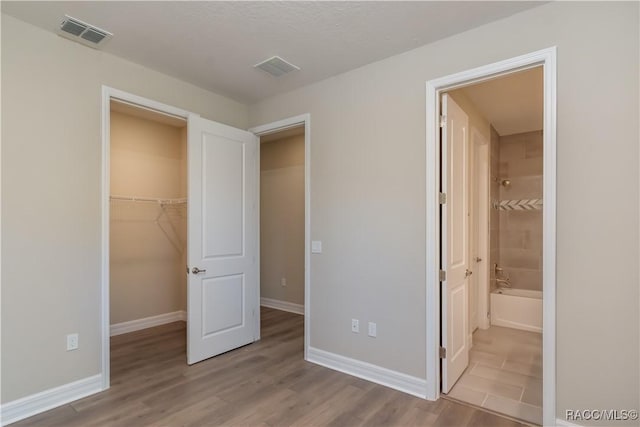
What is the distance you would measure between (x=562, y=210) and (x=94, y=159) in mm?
3370

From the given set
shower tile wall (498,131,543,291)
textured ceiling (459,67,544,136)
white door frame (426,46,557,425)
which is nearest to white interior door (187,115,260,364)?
white door frame (426,46,557,425)

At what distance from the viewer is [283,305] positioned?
211 inches

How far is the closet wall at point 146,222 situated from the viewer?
4.16 metres

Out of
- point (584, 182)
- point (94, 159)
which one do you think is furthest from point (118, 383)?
point (584, 182)

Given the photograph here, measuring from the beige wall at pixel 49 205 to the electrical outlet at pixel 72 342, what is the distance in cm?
3

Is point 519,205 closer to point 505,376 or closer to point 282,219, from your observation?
point 505,376

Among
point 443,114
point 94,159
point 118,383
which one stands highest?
point 443,114

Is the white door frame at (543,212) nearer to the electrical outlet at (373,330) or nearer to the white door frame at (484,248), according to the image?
the electrical outlet at (373,330)

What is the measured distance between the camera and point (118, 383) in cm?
282

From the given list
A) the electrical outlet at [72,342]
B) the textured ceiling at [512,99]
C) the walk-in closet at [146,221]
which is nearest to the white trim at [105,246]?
the electrical outlet at [72,342]

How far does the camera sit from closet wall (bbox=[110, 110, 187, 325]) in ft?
13.7

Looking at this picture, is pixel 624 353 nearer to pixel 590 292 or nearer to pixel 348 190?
pixel 590 292

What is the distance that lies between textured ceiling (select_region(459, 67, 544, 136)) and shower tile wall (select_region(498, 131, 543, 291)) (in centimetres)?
43

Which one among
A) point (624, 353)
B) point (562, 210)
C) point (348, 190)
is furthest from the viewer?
point (348, 190)
